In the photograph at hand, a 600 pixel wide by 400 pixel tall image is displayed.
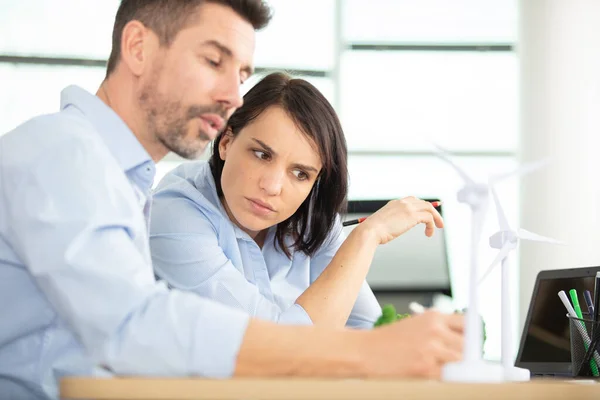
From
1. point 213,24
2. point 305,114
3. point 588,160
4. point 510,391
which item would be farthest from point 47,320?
point 588,160

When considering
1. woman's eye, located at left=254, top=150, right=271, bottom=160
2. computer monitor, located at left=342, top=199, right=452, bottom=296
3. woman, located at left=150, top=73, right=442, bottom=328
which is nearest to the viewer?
woman, located at left=150, top=73, right=442, bottom=328

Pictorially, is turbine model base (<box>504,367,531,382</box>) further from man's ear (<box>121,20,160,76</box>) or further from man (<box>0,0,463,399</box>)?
man's ear (<box>121,20,160,76</box>)

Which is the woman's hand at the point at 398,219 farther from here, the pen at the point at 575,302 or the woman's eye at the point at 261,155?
the pen at the point at 575,302

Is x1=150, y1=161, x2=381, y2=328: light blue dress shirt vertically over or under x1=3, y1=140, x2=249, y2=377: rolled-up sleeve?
under

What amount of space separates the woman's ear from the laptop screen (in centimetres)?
90

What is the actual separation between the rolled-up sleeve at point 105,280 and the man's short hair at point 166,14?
1.35 ft

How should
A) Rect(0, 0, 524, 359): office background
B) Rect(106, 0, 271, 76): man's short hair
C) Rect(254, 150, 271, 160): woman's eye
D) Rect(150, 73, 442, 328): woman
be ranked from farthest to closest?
Rect(0, 0, 524, 359): office background, Rect(254, 150, 271, 160): woman's eye, Rect(150, 73, 442, 328): woman, Rect(106, 0, 271, 76): man's short hair

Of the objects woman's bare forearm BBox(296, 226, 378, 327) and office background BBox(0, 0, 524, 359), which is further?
office background BBox(0, 0, 524, 359)

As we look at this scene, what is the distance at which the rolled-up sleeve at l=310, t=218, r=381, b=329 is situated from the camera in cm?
238

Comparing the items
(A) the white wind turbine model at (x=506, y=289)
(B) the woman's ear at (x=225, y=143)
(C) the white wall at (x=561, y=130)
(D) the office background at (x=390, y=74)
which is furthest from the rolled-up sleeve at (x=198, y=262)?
(C) the white wall at (x=561, y=130)

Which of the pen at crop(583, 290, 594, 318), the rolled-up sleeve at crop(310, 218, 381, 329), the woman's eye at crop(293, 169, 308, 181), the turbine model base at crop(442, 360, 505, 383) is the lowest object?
the rolled-up sleeve at crop(310, 218, 381, 329)

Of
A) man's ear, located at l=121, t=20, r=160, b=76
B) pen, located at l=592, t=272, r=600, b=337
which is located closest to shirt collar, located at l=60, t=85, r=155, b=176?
man's ear, located at l=121, t=20, r=160, b=76

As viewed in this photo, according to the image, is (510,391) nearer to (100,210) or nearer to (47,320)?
(100,210)

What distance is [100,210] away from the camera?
1.16 meters
